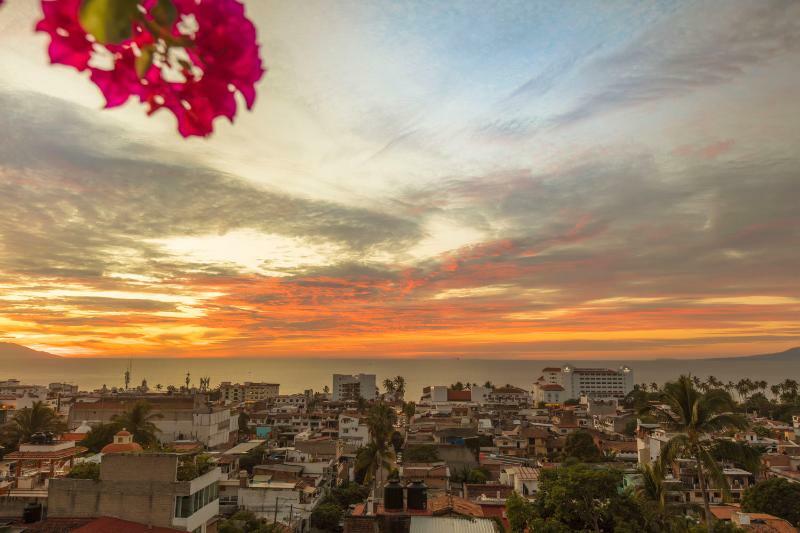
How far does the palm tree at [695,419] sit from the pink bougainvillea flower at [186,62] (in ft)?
77.6

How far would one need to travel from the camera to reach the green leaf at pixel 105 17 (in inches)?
53.1

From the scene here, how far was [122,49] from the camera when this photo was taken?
1.75 meters

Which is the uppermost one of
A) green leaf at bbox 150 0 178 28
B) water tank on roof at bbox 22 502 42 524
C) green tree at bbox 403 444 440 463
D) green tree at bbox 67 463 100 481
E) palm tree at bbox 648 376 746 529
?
green leaf at bbox 150 0 178 28

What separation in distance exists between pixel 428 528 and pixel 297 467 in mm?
25838

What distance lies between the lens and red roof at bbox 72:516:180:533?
18.8 meters

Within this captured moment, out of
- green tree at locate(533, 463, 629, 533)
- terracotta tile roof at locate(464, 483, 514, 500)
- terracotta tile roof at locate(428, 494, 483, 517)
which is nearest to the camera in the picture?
green tree at locate(533, 463, 629, 533)

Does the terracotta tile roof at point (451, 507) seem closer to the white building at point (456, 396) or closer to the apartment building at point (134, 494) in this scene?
the apartment building at point (134, 494)

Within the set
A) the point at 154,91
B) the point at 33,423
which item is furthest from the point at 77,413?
the point at 154,91

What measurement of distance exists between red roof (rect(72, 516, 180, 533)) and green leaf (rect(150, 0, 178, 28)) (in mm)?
20968

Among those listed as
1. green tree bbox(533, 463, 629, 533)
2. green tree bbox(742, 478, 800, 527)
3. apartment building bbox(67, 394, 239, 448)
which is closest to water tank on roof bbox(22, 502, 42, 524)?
green tree bbox(533, 463, 629, 533)

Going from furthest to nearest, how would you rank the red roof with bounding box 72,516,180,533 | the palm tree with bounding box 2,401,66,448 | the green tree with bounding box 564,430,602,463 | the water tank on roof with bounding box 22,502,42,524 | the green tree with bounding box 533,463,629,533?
the green tree with bounding box 564,430,602,463 < the palm tree with bounding box 2,401,66,448 < the water tank on roof with bounding box 22,502,42,524 < the green tree with bounding box 533,463,629,533 < the red roof with bounding box 72,516,180,533

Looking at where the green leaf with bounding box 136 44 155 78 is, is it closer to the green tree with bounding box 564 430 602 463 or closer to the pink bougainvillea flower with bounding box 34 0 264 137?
the pink bougainvillea flower with bounding box 34 0 264 137

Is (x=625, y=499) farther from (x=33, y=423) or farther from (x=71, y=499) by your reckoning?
(x=33, y=423)

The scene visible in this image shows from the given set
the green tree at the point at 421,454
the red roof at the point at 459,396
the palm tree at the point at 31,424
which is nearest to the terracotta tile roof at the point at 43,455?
the palm tree at the point at 31,424
